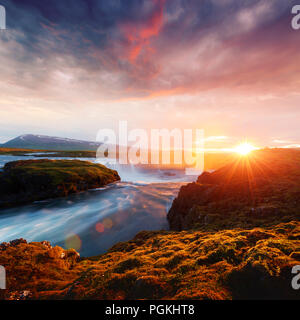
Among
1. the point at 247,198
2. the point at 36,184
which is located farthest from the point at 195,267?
the point at 36,184

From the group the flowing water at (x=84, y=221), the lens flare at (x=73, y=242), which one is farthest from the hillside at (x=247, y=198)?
the lens flare at (x=73, y=242)

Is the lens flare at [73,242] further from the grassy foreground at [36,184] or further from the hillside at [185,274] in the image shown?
the grassy foreground at [36,184]

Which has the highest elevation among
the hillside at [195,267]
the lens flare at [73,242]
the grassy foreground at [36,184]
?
the hillside at [195,267]

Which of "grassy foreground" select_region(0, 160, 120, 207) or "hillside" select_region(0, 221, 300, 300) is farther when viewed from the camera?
"grassy foreground" select_region(0, 160, 120, 207)

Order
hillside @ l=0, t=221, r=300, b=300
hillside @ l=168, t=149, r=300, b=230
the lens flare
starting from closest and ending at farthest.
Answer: hillside @ l=0, t=221, r=300, b=300, hillside @ l=168, t=149, r=300, b=230, the lens flare

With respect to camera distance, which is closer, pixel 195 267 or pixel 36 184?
pixel 195 267

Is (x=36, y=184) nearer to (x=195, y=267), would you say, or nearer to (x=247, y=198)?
(x=195, y=267)

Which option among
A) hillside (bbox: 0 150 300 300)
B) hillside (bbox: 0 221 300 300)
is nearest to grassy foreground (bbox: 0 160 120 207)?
hillside (bbox: 0 150 300 300)

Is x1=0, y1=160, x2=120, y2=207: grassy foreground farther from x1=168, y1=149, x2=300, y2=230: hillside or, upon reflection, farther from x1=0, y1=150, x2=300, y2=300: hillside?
x1=168, y1=149, x2=300, y2=230: hillside

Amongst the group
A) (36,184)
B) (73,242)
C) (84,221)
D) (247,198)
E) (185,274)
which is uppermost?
(247,198)

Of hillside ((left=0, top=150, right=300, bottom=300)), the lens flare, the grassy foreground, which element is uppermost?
hillside ((left=0, top=150, right=300, bottom=300))

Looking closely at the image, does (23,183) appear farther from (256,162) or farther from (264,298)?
(256,162)

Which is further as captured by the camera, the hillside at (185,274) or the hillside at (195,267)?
the hillside at (195,267)
